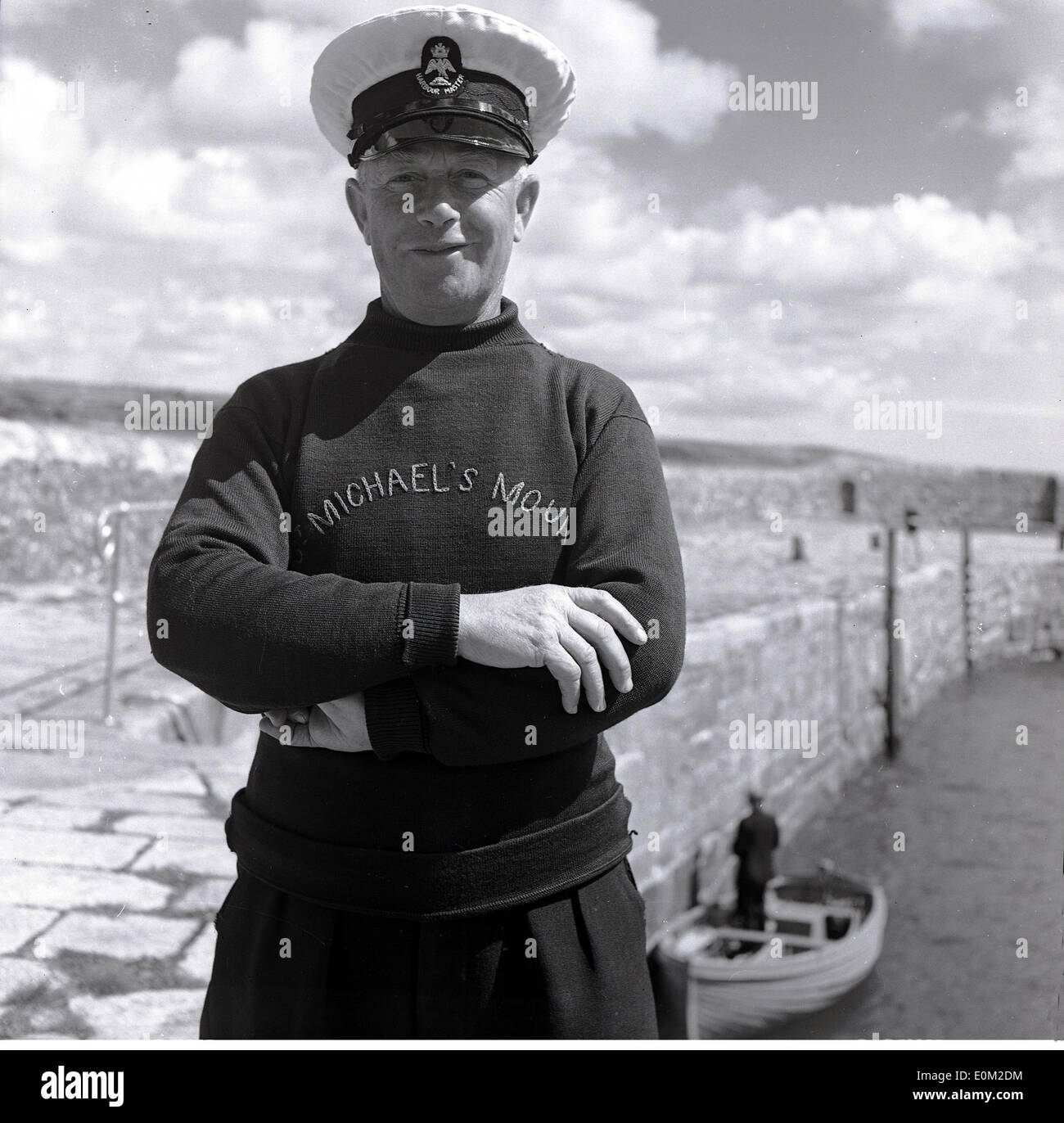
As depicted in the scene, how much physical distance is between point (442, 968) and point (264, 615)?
1.74 feet

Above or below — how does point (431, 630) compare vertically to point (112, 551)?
below

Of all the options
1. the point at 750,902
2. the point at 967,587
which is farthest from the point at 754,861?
the point at 967,587

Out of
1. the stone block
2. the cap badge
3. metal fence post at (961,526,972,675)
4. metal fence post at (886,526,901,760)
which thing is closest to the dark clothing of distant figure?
metal fence post at (886,526,901,760)

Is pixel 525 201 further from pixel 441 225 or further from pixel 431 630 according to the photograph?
pixel 431 630

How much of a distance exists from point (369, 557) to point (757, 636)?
24.5 ft

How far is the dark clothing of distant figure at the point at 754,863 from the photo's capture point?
868 cm

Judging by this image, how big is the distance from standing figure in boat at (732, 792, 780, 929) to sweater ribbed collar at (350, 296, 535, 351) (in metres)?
7.50

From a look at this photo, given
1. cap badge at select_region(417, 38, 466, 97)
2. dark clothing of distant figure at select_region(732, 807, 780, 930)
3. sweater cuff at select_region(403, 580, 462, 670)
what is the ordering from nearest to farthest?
sweater cuff at select_region(403, 580, 462, 670) → cap badge at select_region(417, 38, 466, 97) → dark clothing of distant figure at select_region(732, 807, 780, 930)

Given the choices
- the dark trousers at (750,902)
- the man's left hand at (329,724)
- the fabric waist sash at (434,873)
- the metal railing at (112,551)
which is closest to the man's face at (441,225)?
the man's left hand at (329,724)

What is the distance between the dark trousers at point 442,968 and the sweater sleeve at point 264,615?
334 mm

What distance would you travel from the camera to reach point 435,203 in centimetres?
154

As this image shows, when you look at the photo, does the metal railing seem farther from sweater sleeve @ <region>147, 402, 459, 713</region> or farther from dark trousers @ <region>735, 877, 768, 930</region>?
dark trousers @ <region>735, 877, 768, 930</region>

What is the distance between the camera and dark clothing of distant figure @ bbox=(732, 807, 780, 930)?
8.68 metres

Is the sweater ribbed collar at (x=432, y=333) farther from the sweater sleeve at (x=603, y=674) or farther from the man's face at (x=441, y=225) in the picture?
the sweater sleeve at (x=603, y=674)
